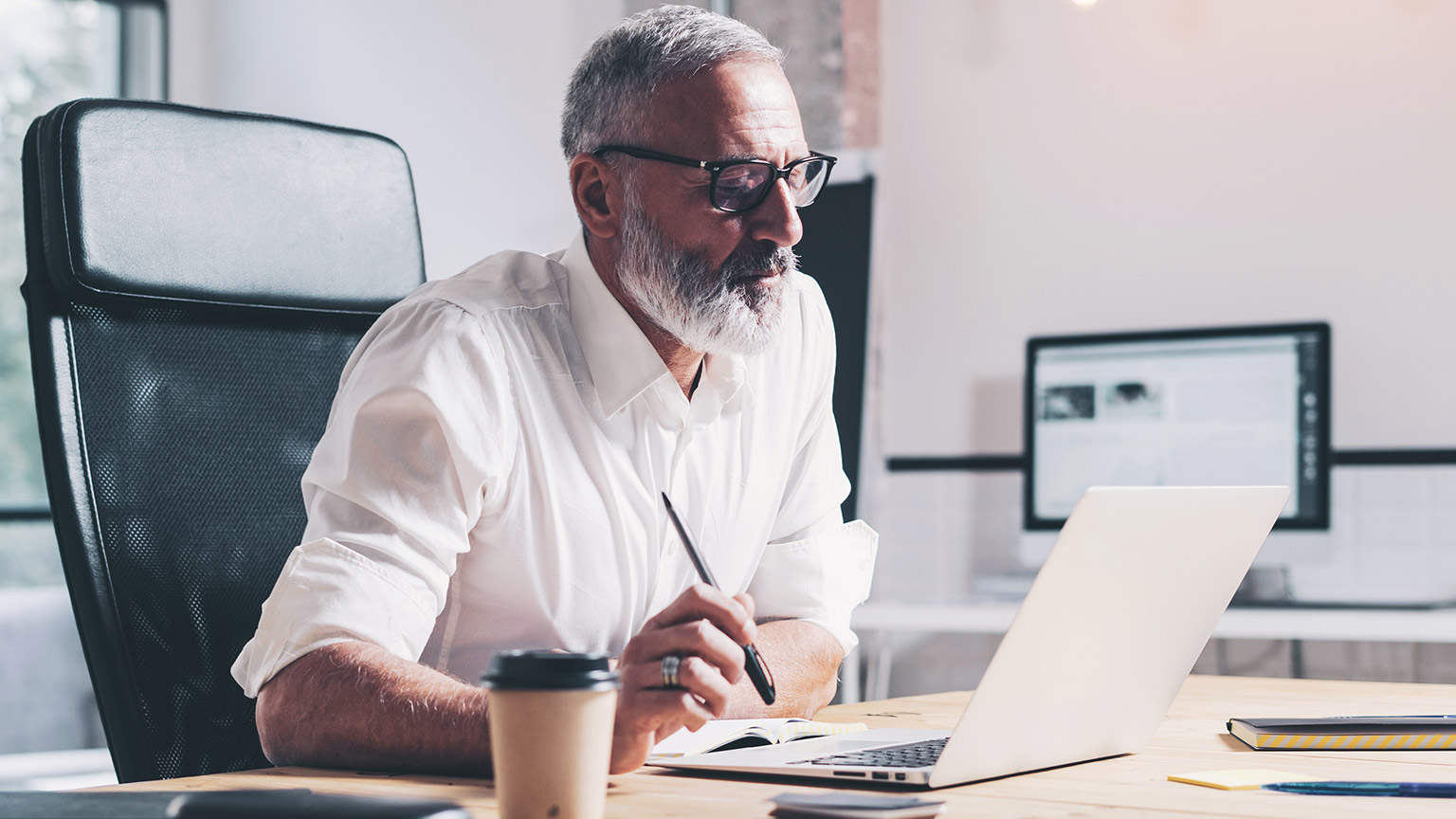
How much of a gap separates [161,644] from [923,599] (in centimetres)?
212

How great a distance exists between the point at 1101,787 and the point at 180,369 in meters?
0.95

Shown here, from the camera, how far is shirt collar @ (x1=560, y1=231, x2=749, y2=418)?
129 centimetres

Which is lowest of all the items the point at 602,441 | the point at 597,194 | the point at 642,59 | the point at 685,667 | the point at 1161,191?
the point at 685,667

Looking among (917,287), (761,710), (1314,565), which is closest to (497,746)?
(761,710)

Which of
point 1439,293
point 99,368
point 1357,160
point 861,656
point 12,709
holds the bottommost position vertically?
point 12,709

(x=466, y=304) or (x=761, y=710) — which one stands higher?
(x=466, y=304)

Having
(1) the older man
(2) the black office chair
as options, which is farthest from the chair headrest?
(1) the older man

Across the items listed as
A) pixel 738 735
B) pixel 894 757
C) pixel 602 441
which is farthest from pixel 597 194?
pixel 894 757

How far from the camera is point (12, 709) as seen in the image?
10.9 ft

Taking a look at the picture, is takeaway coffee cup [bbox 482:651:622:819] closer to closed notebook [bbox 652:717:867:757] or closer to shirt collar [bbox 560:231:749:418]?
closed notebook [bbox 652:717:867:757]

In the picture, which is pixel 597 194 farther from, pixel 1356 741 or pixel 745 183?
pixel 1356 741

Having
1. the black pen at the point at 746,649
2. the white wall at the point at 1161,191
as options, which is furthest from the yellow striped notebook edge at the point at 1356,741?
the white wall at the point at 1161,191

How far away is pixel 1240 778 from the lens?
820 mm

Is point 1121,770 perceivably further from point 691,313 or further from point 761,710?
point 691,313
